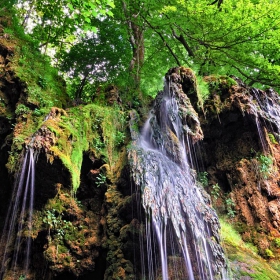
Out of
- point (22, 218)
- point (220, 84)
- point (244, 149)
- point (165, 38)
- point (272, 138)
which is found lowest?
point (22, 218)

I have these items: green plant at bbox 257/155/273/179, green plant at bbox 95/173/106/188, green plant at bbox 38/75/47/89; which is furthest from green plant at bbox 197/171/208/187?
green plant at bbox 38/75/47/89

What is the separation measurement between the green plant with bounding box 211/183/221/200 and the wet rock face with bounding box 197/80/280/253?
0.15m

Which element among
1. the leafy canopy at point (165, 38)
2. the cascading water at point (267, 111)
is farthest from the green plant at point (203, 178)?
the leafy canopy at point (165, 38)

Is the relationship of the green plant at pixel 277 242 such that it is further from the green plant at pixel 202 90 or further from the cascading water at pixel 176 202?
the green plant at pixel 202 90

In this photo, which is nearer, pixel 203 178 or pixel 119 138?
pixel 119 138

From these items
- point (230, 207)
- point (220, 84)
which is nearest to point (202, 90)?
point (220, 84)

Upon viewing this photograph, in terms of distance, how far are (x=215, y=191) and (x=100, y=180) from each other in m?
3.92

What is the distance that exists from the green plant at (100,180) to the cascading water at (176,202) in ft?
3.22

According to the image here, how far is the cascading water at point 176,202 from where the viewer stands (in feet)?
16.0

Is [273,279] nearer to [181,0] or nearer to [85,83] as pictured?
[181,0]

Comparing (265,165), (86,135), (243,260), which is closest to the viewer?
(243,260)

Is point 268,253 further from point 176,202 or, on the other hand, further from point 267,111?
point 267,111

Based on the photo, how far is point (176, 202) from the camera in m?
5.33

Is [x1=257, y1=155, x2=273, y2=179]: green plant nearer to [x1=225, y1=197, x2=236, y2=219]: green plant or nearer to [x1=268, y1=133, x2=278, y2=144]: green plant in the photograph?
[x1=268, y1=133, x2=278, y2=144]: green plant
